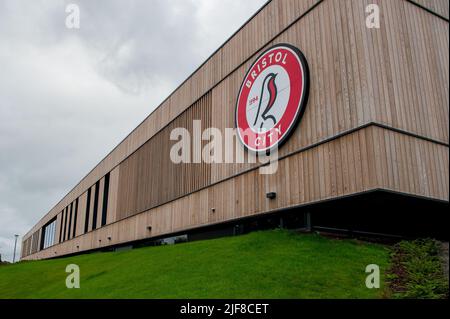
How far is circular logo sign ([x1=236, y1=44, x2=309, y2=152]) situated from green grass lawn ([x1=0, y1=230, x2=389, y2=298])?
152 inches

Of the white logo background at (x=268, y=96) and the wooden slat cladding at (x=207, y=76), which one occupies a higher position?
the wooden slat cladding at (x=207, y=76)

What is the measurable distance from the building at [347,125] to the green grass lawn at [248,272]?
65.9 inches

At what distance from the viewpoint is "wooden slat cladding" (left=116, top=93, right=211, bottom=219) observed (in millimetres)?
22656

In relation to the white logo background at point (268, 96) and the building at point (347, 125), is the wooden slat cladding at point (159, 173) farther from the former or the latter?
the white logo background at point (268, 96)

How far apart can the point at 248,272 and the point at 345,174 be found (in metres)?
4.41

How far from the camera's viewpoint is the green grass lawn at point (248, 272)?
1043cm

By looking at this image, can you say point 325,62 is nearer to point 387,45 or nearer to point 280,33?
point 387,45

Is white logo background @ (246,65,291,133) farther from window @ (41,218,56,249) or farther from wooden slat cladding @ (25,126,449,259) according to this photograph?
window @ (41,218,56,249)

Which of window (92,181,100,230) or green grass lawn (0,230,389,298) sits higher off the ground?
window (92,181,100,230)

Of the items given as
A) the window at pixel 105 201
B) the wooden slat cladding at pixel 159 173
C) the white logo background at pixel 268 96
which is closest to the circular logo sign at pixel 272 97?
the white logo background at pixel 268 96

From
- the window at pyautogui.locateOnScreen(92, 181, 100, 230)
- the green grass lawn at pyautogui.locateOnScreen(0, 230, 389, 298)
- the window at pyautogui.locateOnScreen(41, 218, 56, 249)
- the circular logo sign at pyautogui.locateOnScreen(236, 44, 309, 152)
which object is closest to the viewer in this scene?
the green grass lawn at pyautogui.locateOnScreen(0, 230, 389, 298)

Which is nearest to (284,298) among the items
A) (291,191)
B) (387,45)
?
(291,191)

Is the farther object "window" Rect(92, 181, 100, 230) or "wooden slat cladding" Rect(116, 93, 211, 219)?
"window" Rect(92, 181, 100, 230)

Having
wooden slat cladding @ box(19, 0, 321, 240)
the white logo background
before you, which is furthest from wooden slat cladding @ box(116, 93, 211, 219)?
the white logo background
